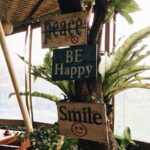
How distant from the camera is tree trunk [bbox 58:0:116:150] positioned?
1.73 meters

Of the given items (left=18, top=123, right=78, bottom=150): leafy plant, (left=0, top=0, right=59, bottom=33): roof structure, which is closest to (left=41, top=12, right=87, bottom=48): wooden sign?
(left=18, top=123, right=78, bottom=150): leafy plant

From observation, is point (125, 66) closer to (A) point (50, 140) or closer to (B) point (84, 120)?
(B) point (84, 120)

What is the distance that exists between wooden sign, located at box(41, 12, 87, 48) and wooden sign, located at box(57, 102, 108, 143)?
347 millimetres

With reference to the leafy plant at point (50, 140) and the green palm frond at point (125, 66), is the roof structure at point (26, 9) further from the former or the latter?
the green palm frond at point (125, 66)

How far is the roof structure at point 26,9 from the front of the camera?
4355mm

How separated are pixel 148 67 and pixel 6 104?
453 cm

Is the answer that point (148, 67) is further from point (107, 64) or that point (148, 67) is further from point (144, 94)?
point (144, 94)

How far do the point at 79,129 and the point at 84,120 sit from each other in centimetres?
6

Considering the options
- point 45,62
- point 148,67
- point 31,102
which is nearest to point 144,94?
point 45,62

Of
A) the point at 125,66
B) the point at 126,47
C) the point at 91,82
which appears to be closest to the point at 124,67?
the point at 125,66

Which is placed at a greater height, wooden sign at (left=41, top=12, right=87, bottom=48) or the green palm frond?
wooden sign at (left=41, top=12, right=87, bottom=48)

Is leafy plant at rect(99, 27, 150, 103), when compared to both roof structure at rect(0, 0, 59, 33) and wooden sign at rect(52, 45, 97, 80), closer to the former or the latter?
wooden sign at rect(52, 45, 97, 80)

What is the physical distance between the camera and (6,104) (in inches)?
237

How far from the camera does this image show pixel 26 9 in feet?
15.3
